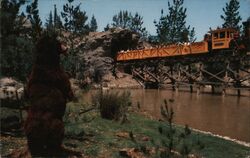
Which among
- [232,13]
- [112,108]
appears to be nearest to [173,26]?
[232,13]

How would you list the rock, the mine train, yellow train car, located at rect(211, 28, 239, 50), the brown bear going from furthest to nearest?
the rock → yellow train car, located at rect(211, 28, 239, 50) → the mine train → the brown bear

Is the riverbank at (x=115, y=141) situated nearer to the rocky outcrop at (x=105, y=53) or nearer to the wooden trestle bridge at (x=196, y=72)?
the wooden trestle bridge at (x=196, y=72)

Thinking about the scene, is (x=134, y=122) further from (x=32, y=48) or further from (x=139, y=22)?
(x=139, y=22)

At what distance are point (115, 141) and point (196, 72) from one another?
26.0m

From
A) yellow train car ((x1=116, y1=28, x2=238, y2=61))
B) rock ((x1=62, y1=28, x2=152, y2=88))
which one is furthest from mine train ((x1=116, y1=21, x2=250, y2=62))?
rock ((x1=62, y1=28, x2=152, y2=88))

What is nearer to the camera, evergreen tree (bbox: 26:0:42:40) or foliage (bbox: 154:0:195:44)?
evergreen tree (bbox: 26:0:42:40)

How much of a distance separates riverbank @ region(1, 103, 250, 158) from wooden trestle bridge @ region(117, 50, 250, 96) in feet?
53.6

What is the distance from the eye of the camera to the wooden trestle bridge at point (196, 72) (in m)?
27.2

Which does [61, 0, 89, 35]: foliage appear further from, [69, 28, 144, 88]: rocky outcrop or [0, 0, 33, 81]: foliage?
[0, 0, 33, 81]: foliage

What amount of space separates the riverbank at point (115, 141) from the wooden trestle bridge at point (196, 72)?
16339 mm

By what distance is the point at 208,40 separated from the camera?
29.3m

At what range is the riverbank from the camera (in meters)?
6.31

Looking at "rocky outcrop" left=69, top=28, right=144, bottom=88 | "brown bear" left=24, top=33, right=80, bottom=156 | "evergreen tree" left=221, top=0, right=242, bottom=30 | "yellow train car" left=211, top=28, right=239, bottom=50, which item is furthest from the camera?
"evergreen tree" left=221, top=0, right=242, bottom=30

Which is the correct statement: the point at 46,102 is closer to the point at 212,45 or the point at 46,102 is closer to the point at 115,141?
the point at 115,141
